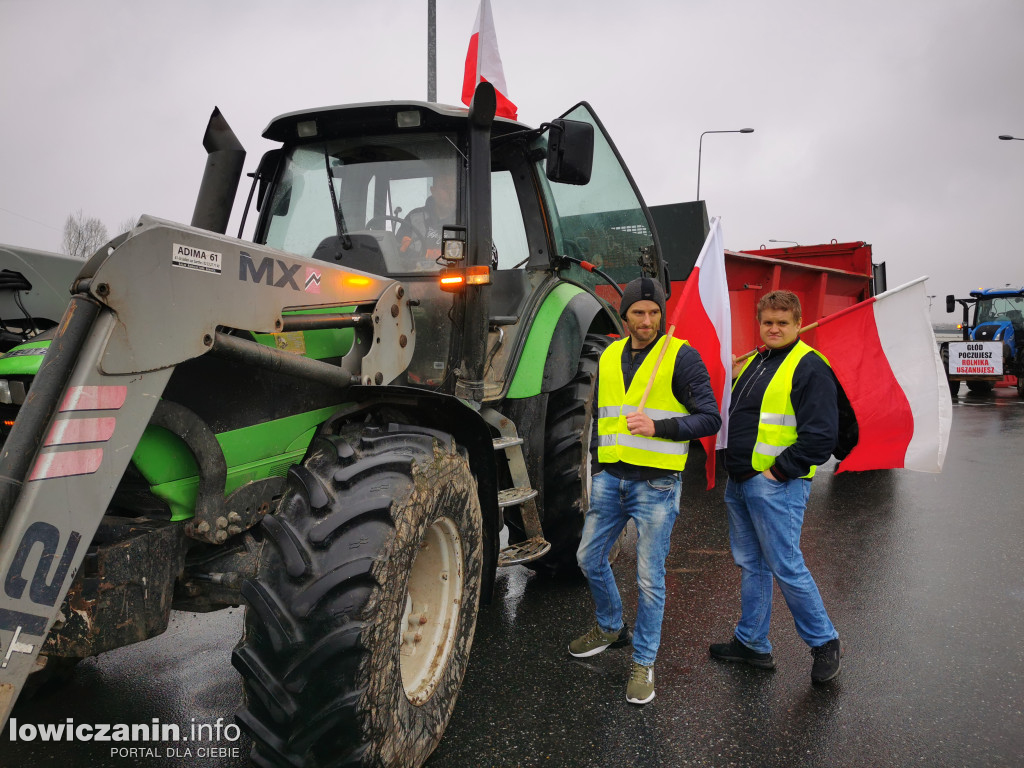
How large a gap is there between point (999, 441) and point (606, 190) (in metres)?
8.29

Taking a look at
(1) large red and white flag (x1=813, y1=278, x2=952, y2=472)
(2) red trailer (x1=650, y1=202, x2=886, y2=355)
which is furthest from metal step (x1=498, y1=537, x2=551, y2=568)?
(2) red trailer (x1=650, y1=202, x2=886, y2=355)

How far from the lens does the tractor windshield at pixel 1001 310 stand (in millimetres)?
17250

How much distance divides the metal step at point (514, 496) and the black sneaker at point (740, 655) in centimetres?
116

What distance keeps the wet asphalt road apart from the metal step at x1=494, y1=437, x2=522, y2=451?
1.02 m

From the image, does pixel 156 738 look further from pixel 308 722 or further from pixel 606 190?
pixel 606 190

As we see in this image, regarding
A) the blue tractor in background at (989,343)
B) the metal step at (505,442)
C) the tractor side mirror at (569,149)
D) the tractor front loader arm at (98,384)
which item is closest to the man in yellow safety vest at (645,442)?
the metal step at (505,442)

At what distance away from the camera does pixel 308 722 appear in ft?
7.23

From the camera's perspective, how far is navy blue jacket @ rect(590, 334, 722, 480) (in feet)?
10.3

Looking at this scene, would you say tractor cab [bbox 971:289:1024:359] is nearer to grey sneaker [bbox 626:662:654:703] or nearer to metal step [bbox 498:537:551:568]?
metal step [bbox 498:537:551:568]

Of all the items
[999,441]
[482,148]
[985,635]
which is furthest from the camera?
[999,441]

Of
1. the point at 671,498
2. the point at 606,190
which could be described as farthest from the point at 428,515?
the point at 606,190

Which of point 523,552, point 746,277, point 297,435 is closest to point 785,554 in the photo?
point 523,552

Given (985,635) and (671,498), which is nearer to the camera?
(671,498)

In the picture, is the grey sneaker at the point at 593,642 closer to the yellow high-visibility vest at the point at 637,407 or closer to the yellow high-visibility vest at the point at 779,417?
the yellow high-visibility vest at the point at 637,407
